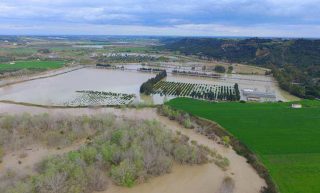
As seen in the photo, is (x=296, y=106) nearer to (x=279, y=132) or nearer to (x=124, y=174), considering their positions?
(x=279, y=132)

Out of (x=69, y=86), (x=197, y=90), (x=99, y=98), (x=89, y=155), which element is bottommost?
(x=99, y=98)

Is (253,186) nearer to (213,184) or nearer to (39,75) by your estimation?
(213,184)

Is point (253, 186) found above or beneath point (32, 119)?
beneath

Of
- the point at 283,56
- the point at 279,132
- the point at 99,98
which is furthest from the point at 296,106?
the point at 283,56

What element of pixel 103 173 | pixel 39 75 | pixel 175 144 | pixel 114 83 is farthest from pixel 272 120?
pixel 39 75

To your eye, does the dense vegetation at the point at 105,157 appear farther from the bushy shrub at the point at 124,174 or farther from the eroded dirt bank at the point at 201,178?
the eroded dirt bank at the point at 201,178
